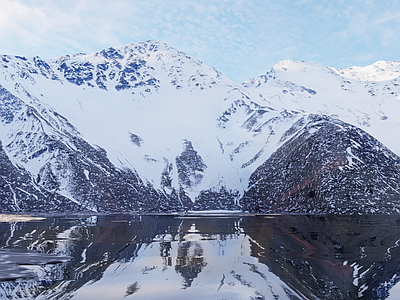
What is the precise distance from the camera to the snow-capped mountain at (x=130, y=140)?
106375 mm

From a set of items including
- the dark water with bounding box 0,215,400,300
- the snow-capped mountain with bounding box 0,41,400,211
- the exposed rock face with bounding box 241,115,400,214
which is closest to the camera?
the dark water with bounding box 0,215,400,300

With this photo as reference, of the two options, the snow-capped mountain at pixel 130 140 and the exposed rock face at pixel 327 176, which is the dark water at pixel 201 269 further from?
the snow-capped mountain at pixel 130 140

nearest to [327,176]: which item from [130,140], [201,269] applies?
[130,140]

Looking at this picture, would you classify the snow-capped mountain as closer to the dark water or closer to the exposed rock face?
the exposed rock face

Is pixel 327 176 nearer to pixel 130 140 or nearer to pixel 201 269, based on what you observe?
pixel 130 140

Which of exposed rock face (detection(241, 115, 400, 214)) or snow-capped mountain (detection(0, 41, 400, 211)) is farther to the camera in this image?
snow-capped mountain (detection(0, 41, 400, 211))

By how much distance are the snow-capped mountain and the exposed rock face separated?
3.52 meters

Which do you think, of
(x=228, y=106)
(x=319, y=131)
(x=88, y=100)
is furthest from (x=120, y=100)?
(x=319, y=131)

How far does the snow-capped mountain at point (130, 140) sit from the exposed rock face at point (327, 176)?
3.52 m

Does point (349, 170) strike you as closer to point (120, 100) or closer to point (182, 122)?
point (182, 122)

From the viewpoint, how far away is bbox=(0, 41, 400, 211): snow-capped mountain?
106375 millimetres

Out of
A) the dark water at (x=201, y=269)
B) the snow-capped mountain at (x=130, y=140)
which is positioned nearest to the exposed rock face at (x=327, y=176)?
the snow-capped mountain at (x=130, y=140)

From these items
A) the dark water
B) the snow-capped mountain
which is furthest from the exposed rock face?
the dark water

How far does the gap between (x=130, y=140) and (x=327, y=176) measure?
79846 mm
